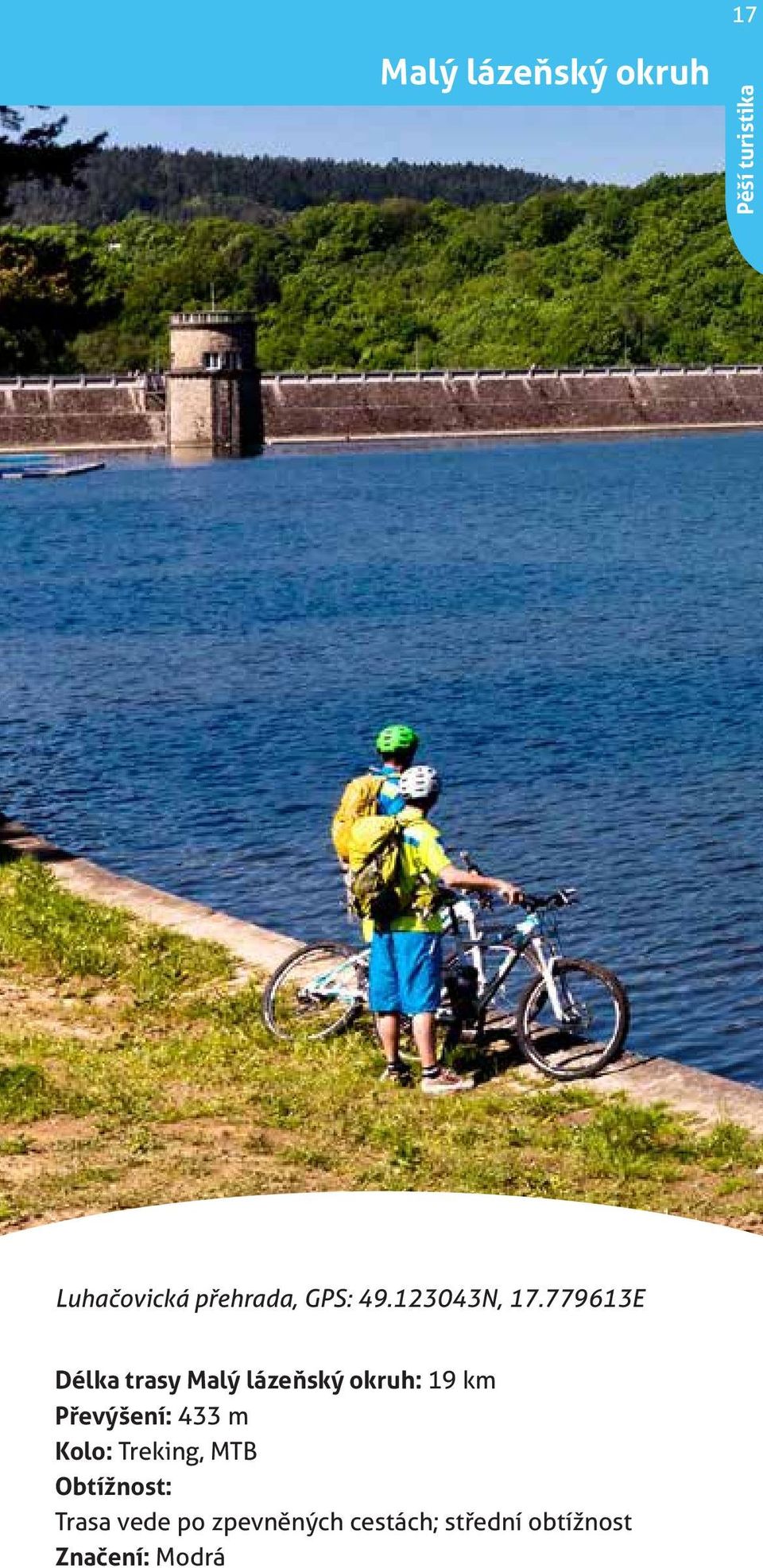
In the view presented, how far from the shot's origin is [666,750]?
100 feet

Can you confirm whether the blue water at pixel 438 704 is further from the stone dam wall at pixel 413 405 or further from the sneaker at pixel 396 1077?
the stone dam wall at pixel 413 405

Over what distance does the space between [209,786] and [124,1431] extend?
23.0 metres

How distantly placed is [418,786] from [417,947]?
727 millimetres

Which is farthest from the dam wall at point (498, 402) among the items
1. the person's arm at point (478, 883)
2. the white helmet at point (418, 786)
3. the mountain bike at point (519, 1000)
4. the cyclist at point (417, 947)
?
the white helmet at point (418, 786)

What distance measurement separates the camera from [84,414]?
126875mm

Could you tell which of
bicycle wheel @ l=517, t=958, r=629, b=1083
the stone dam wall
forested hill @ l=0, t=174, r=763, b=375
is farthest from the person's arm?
forested hill @ l=0, t=174, r=763, b=375

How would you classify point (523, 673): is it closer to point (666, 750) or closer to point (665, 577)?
point (666, 750)

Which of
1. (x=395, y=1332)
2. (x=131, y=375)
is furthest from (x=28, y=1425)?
(x=131, y=375)

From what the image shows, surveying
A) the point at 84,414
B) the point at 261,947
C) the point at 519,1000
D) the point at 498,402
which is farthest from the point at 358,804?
the point at 498,402

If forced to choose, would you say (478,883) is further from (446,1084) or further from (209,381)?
(209,381)

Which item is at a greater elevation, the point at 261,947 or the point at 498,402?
the point at 498,402

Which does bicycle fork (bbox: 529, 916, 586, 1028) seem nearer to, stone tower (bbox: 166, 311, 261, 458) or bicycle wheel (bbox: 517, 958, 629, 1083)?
bicycle wheel (bbox: 517, 958, 629, 1083)

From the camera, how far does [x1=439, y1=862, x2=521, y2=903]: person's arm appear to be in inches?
424

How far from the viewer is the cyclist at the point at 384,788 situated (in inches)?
427
